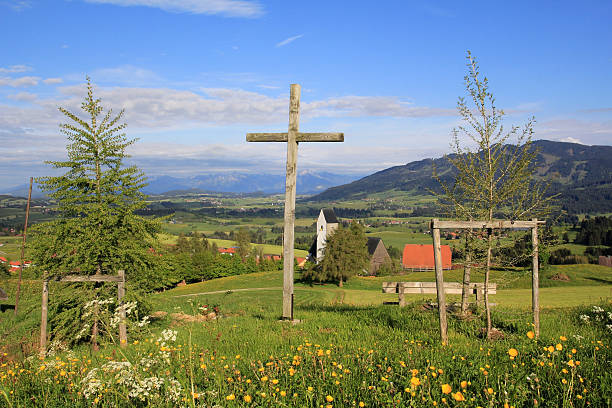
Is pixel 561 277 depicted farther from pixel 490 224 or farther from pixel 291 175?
pixel 291 175

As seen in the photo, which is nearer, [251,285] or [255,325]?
[255,325]

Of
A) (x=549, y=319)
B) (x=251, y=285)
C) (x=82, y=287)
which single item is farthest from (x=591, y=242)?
(x=82, y=287)

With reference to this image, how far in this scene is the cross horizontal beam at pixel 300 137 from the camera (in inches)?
333

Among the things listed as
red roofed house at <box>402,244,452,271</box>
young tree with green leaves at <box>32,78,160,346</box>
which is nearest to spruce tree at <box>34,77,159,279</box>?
young tree with green leaves at <box>32,78,160,346</box>

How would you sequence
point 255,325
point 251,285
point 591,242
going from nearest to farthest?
1. point 255,325
2. point 251,285
3. point 591,242

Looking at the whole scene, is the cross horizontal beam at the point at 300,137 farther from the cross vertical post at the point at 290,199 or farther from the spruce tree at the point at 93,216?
the spruce tree at the point at 93,216

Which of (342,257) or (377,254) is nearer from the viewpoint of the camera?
(342,257)

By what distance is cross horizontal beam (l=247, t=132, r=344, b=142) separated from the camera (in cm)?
845

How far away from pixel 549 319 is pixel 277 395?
8.02 metres

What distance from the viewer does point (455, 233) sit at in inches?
342

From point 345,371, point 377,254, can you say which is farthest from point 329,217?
point 345,371

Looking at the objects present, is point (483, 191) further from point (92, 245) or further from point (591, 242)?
point (591, 242)

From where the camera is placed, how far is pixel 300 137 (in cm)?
866

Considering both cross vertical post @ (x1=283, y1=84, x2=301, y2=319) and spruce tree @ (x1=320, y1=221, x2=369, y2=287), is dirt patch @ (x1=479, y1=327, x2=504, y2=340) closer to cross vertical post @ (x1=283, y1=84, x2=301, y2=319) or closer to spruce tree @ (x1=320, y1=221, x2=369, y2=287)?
cross vertical post @ (x1=283, y1=84, x2=301, y2=319)
